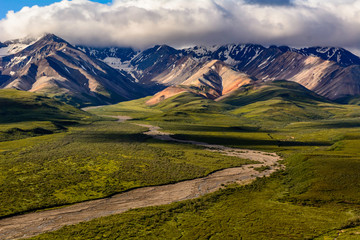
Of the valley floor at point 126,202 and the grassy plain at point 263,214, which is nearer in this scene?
the grassy plain at point 263,214

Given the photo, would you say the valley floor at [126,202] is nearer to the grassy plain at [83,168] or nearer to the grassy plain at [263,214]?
the grassy plain at [83,168]

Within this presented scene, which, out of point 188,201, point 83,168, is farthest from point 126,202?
point 83,168

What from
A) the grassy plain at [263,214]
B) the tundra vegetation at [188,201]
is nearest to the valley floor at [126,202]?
the tundra vegetation at [188,201]

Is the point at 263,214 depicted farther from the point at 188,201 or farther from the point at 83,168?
the point at 83,168

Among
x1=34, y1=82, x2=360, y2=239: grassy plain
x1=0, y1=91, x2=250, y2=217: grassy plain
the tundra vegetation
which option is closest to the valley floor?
the tundra vegetation

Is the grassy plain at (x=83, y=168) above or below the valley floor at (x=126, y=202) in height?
above

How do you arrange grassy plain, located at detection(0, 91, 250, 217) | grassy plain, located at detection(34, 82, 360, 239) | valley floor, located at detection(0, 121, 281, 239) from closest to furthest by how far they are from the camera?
grassy plain, located at detection(34, 82, 360, 239) < valley floor, located at detection(0, 121, 281, 239) < grassy plain, located at detection(0, 91, 250, 217)

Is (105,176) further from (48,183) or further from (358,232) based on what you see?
(358,232)

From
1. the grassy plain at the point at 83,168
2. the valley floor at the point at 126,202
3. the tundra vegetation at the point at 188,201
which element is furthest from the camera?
the grassy plain at the point at 83,168

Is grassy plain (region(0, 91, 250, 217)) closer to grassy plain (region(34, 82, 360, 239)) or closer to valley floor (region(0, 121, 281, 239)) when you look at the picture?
valley floor (region(0, 121, 281, 239))

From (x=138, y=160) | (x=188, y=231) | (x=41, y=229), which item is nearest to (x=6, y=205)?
(x=41, y=229)

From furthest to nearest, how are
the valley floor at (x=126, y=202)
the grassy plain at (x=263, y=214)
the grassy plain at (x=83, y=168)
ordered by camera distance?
the grassy plain at (x=83, y=168)
the valley floor at (x=126, y=202)
the grassy plain at (x=263, y=214)
